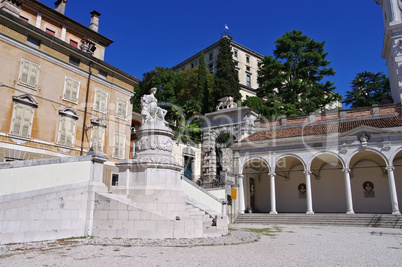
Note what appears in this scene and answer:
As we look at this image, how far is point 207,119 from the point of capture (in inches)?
1356

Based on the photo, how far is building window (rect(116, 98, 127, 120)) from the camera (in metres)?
24.1

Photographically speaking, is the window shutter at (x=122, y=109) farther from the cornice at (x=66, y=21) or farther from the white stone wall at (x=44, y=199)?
the white stone wall at (x=44, y=199)

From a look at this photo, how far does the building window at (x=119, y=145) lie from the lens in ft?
76.4

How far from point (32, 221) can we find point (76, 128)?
42.0ft

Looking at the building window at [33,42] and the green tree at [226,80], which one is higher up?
the green tree at [226,80]

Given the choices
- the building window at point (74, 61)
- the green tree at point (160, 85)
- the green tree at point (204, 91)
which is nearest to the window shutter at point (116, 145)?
the building window at point (74, 61)

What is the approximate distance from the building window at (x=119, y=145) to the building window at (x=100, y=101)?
2323 millimetres

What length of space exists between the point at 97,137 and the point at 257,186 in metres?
15.4

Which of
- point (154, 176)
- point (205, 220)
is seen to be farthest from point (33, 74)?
point (205, 220)

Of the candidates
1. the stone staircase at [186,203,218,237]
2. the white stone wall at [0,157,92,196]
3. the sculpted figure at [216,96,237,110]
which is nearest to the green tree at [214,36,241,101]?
the sculpted figure at [216,96,237,110]

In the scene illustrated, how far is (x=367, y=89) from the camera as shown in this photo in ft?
147

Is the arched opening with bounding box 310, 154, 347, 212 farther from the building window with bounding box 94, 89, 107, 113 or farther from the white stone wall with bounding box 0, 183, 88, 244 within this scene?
the white stone wall with bounding box 0, 183, 88, 244

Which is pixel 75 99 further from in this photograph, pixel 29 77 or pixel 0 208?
pixel 0 208

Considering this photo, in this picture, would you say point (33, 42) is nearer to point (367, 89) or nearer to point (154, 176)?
point (154, 176)
